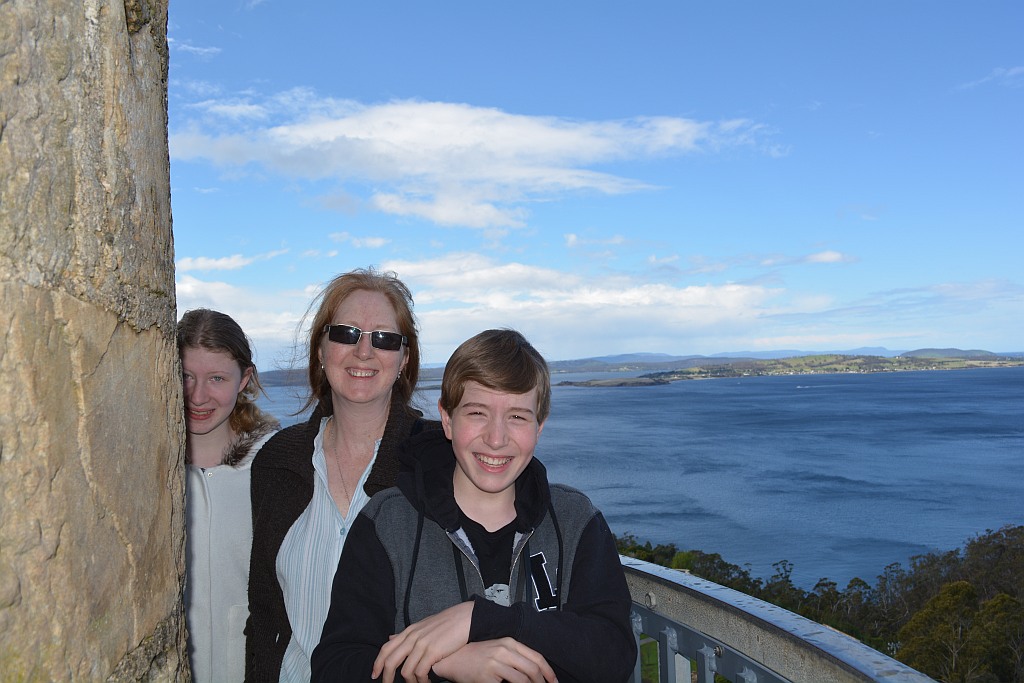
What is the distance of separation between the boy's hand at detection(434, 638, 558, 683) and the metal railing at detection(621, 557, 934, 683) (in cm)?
78

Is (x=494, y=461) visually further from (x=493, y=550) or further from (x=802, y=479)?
(x=802, y=479)

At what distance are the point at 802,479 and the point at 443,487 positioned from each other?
127 feet

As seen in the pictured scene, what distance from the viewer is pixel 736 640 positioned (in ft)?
7.64

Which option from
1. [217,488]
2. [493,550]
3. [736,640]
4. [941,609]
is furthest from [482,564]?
[941,609]

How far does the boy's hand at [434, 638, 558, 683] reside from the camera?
166cm

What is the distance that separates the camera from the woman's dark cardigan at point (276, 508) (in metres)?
2.34

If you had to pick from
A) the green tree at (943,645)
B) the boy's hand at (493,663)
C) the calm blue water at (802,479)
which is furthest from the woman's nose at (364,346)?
the green tree at (943,645)

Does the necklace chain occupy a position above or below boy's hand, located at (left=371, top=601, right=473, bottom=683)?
above

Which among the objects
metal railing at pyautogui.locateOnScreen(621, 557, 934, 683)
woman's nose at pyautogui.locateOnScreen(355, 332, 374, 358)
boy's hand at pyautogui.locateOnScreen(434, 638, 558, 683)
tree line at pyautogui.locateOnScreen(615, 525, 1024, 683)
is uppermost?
woman's nose at pyautogui.locateOnScreen(355, 332, 374, 358)

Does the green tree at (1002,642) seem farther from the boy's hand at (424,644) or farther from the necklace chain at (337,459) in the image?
the boy's hand at (424,644)

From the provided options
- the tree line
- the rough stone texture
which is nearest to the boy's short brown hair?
the rough stone texture

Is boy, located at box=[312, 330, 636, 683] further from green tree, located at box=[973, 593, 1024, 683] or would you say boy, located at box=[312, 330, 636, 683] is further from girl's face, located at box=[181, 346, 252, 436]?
green tree, located at box=[973, 593, 1024, 683]

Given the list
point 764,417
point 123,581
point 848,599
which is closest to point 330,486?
point 123,581

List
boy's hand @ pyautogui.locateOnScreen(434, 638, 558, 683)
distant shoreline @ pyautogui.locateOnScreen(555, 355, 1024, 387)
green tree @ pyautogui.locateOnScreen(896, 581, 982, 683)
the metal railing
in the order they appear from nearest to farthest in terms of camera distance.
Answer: boy's hand @ pyautogui.locateOnScreen(434, 638, 558, 683) < the metal railing < green tree @ pyautogui.locateOnScreen(896, 581, 982, 683) < distant shoreline @ pyautogui.locateOnScreen(555, 355, 1024, 387)
